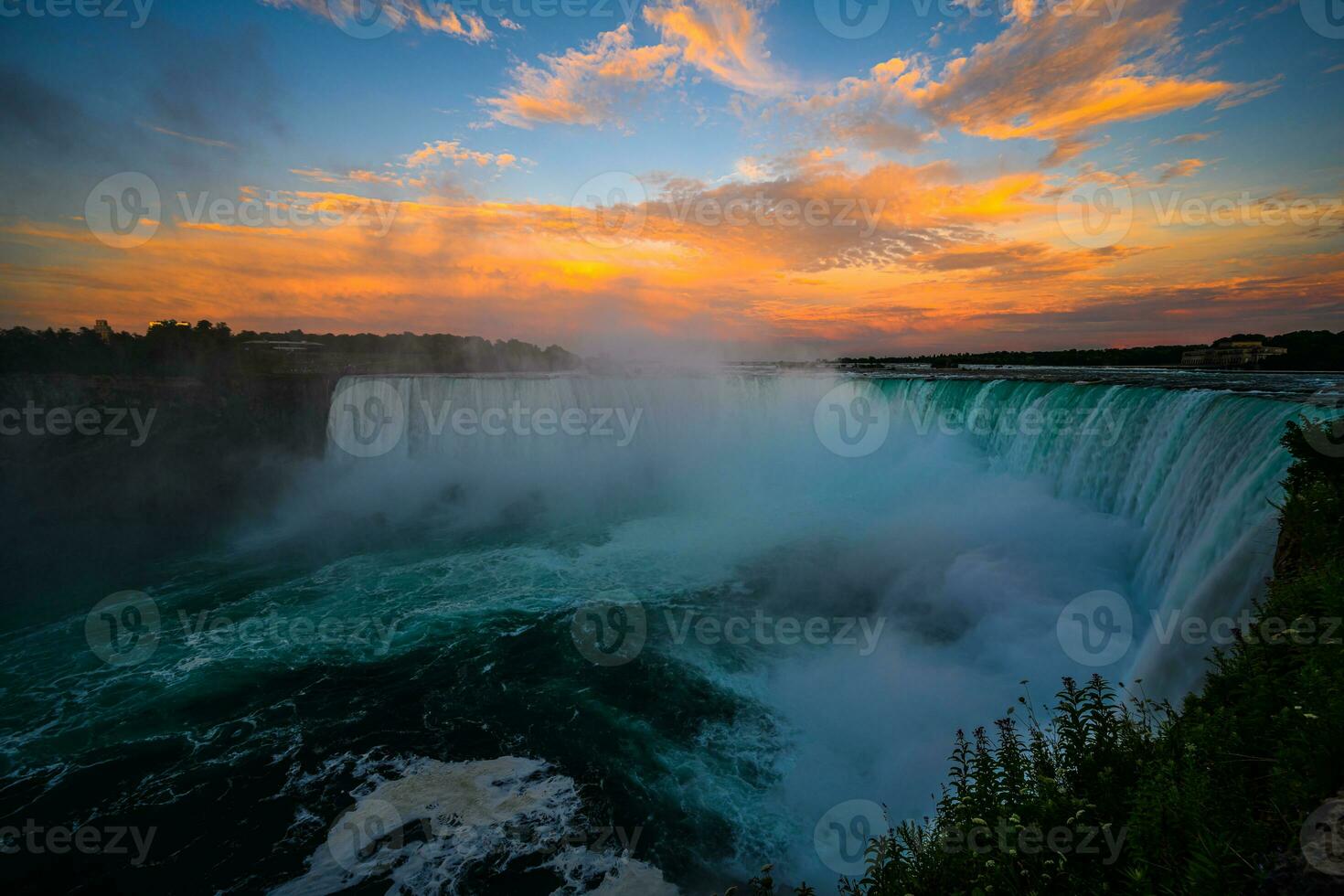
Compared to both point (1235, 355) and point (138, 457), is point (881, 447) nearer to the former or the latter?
point (1235, 355)

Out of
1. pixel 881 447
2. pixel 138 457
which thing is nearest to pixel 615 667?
pixel 881 447

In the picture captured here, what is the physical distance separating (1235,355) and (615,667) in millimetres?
37179

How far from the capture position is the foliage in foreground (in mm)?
2631

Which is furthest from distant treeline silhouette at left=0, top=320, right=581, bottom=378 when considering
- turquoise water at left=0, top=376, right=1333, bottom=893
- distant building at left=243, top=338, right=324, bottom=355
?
turquoise water at left=0, top=376, right=1333, bottom=893

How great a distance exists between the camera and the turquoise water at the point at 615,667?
7.54m

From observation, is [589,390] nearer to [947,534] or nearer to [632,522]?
[632,522]

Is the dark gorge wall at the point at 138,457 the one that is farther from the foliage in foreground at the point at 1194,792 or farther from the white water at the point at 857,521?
the foliage in foreground at the point at 1194,792

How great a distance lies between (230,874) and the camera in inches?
282

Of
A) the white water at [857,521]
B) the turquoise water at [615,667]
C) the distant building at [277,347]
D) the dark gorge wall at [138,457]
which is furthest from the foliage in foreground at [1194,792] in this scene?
the distant building at [277,347]

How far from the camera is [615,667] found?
1194 cm

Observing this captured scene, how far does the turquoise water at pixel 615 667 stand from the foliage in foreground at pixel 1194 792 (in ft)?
10.7

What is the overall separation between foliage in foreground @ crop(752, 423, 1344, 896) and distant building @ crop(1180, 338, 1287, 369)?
1231 inches

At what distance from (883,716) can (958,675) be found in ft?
7.30

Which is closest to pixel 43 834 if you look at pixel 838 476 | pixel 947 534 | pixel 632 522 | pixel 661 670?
pixel 661 670
